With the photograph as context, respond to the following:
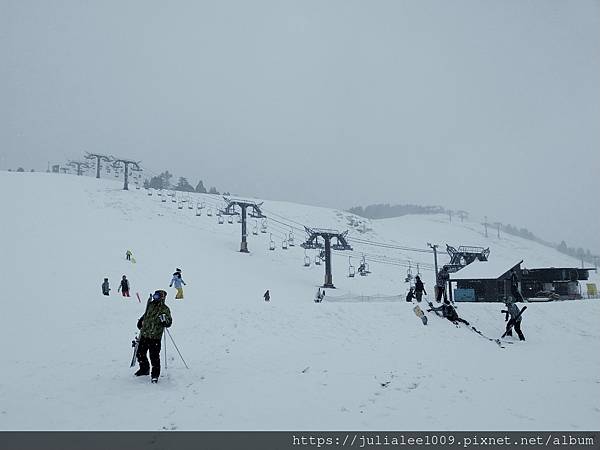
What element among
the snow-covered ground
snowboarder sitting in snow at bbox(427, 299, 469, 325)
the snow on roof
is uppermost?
the snow on roof

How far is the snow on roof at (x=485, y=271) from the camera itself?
35.0m

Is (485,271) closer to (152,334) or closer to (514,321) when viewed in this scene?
(514,321)

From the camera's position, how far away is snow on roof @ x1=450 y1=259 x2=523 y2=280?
35022mm

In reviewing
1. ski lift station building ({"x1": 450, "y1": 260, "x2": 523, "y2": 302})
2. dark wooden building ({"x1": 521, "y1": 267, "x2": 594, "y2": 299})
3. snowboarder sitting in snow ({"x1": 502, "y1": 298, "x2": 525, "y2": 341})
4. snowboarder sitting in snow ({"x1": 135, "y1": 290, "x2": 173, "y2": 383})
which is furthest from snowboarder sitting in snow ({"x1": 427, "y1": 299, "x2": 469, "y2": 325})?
dark wooden building ({"x1": 521, "y1": 267, "x2": 594, "y2": 299})

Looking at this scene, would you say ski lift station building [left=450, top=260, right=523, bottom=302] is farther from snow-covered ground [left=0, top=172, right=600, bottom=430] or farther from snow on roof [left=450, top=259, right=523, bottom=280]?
snow-covered ground [left=0, top=172, right=600, bottom=430]

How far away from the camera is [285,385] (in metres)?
9.34

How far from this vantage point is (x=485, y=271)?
118 ft

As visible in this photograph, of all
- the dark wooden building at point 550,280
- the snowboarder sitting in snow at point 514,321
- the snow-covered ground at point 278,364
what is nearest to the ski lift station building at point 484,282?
the dark wooden building at point 550,280

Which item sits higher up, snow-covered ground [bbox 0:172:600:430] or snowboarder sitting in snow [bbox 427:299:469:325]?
snowboarder sitting in snow [bbox 427:299:469:325]

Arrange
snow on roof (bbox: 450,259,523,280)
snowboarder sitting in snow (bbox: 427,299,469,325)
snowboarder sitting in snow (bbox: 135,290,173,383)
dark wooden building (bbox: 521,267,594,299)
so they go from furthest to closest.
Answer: dark wooden building (bbox: 521,267,594,299) → snow on roof (bbox: 450,259,523,280) → snowboarder sitting in snow (bbox: 427,299,469,325) → snowboarder sitting in snow (bbox: 135,290,173,383)

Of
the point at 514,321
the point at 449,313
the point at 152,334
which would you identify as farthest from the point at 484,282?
the point at 152,334

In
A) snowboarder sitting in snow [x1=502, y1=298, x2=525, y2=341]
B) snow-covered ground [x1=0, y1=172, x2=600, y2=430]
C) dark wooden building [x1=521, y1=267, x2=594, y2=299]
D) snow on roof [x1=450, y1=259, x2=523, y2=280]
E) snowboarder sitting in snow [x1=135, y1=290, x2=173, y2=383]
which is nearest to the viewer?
snow-covered ground [x1=0, y1=172, x2=600, y2=430]

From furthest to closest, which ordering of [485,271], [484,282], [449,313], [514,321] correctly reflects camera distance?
1. [484,282]
2. [485,271]
3. [449,313]
4. [514,321]

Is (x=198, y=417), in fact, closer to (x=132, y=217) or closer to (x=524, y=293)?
(x=524, y=293)
